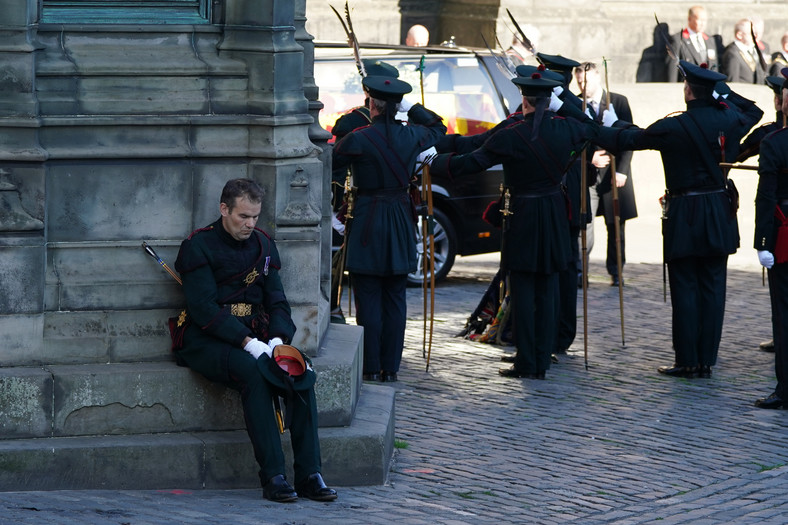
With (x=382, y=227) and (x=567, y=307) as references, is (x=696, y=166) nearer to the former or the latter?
(x=567, y=307)

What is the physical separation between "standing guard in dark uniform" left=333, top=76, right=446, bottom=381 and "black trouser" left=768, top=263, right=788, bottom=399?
2.25m

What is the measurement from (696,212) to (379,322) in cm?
216

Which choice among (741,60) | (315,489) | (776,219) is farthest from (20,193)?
(741,60)

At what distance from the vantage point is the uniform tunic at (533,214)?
9.79m

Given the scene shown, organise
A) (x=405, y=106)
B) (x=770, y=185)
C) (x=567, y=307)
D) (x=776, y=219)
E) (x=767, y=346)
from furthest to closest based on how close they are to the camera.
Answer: (x=767, y=346) → (x=567, y=307) → (x=405, y=106) → (x=776, y=219) → (x=770, y=185)

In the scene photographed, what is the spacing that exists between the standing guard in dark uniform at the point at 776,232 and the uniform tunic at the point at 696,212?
25.6 inches

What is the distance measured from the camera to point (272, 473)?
22.4ft

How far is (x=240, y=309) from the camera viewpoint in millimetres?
7133

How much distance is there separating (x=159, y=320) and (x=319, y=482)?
1.12 m

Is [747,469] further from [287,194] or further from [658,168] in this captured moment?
[658,168]

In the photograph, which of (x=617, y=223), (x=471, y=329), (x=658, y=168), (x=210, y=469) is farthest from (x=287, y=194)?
(x=658, y=168)

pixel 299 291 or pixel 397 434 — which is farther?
pixel 397 434

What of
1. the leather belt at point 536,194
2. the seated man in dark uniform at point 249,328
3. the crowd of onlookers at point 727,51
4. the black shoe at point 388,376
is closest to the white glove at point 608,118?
the leather belt at point 536,194

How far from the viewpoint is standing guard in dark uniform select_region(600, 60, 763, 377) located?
32.3 feet
